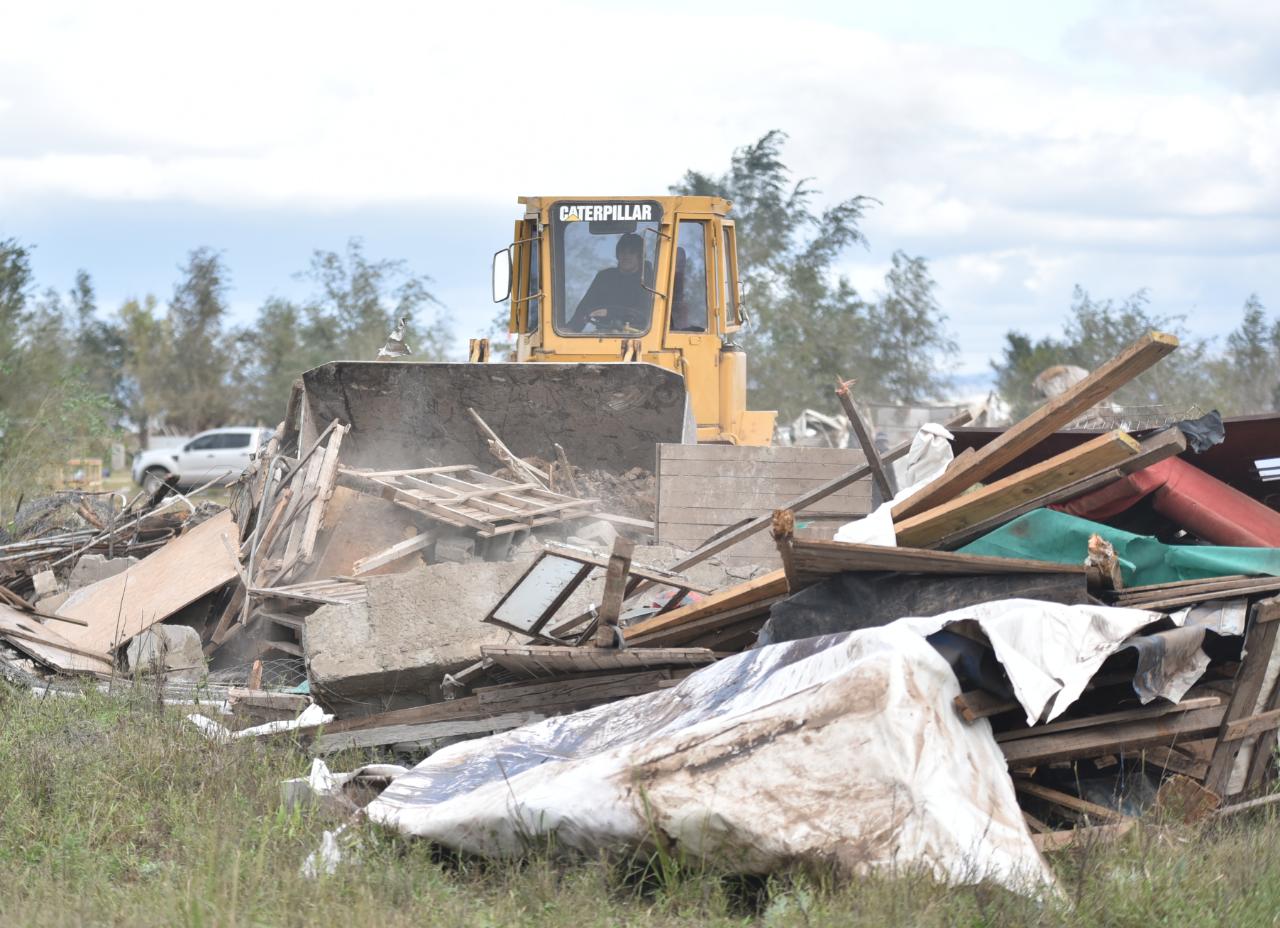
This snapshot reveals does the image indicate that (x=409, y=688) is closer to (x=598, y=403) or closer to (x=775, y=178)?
(x=598, y=403)

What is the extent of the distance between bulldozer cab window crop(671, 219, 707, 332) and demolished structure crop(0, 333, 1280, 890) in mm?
2829

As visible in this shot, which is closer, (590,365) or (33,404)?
(590,365)

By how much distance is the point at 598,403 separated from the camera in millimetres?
10133

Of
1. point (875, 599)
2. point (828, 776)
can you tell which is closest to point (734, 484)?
point (875, 599)

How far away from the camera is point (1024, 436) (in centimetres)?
567

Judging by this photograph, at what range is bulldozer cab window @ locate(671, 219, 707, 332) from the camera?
10977 millimetres

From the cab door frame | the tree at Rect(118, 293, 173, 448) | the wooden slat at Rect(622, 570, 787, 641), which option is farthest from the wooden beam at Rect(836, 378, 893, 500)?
the tree at Rect(118, 293, 173, 448)

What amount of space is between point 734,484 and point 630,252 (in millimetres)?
2622

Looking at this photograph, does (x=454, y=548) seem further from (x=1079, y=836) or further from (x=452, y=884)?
(x=1079, y=836)

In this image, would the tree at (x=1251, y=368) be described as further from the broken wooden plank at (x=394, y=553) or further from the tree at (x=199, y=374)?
the tree at (x=199, y=374)

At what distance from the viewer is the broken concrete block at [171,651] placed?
7.73 metres

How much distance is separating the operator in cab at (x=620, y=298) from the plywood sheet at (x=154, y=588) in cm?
347

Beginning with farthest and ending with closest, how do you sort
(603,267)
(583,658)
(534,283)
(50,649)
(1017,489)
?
(534,283), (603,267), (50,649), (583,658), (1017,489)

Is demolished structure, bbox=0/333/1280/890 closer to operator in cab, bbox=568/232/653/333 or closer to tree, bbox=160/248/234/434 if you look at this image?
operator in cab, bbox=568/232/653/333
